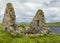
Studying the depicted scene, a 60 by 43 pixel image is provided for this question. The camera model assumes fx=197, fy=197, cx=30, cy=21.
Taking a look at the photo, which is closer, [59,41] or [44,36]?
[59,41]

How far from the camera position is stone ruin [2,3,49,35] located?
5447cm

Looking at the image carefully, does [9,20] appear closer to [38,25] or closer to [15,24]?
[15,24]

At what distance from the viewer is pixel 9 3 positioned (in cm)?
5769

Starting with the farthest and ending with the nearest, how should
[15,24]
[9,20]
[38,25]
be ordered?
[38,25] → [15,24] → [9,20]

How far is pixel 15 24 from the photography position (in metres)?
56.2

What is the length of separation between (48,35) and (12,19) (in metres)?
11.0

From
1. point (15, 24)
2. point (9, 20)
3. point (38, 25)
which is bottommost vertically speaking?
point (38, 25)

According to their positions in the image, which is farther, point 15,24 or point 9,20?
point 15,24

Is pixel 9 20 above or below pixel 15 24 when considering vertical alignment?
above

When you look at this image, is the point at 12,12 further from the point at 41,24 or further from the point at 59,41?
the point at 59,41

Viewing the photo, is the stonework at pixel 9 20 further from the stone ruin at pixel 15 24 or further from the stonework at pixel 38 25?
the stonework at pixel 38 25

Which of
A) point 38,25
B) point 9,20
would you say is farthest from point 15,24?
point 38,25

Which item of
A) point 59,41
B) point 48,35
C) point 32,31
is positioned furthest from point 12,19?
point 59,41

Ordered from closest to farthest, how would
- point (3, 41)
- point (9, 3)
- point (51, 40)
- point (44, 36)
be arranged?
point (3, 41) < point (51, 40) < point (44, 36) < point (9, 3)
